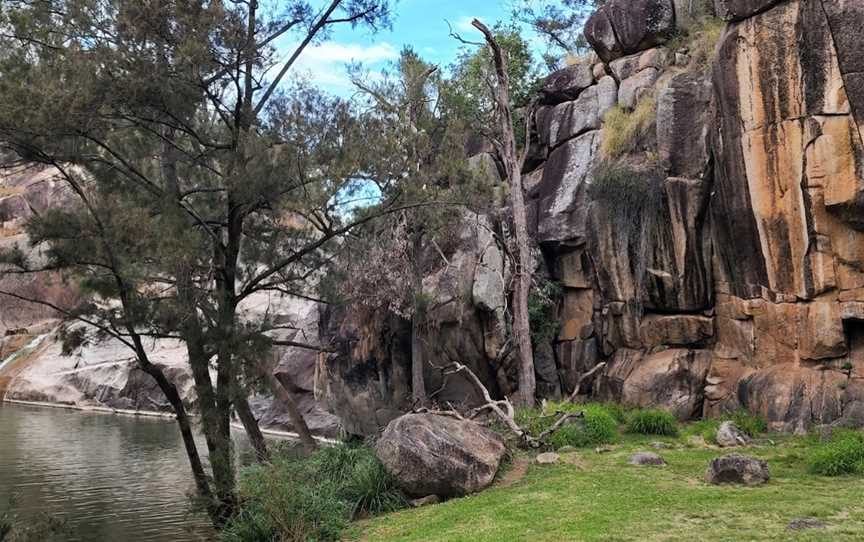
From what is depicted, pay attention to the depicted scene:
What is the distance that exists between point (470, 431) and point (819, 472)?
4.46m

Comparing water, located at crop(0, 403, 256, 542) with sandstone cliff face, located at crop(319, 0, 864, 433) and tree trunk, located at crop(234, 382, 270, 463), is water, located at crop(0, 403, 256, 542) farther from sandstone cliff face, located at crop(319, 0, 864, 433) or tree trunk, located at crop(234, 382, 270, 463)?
sandstone cliff face, located at crop(319, 0, 864, 433)

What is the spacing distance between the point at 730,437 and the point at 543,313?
24.2 ft

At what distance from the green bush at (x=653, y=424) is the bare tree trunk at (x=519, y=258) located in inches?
120

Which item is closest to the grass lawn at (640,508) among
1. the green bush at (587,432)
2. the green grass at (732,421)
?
the green grass at (732,421)

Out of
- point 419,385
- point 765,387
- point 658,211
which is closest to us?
point 765,387

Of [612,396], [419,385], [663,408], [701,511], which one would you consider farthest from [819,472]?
[419,385]

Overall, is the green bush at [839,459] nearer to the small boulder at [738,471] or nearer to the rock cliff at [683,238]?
the small boulder at [738,471]

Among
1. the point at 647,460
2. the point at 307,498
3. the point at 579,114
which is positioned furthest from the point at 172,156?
the point at 579,114

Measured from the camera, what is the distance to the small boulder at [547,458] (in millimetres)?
10969

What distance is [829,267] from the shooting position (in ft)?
40.8

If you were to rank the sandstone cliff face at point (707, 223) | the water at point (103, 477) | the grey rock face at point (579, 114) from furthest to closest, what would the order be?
1. the grey rock face at point (579, 114)
2. the water at point (103, 477)
3. the sandstone cliff face at point (707, 223)

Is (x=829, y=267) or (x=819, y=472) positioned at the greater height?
(x=829, y=267)

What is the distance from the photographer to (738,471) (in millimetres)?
8695

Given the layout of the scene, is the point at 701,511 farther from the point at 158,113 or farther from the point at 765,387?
the point at 158,113
